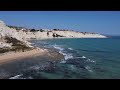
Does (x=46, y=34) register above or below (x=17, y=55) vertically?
below

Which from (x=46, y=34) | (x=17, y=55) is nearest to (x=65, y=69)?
(x=17, y=55)

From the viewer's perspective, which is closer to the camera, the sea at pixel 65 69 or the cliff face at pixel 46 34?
the sea at pixel 65 69

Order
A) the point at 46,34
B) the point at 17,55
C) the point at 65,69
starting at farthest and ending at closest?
the point at 46,34 → the point at 17,55 → the point at 65,69

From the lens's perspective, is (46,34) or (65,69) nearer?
(65,69)

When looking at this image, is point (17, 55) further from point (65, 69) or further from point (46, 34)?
point (46, 34)

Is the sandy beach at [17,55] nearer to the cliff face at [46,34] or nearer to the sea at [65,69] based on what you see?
the sea at [65,69]

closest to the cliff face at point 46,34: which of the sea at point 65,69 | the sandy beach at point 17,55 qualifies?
the sandy beach at point 17,55
